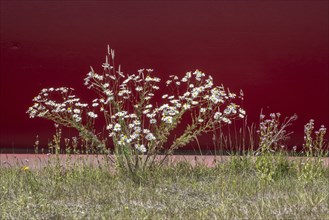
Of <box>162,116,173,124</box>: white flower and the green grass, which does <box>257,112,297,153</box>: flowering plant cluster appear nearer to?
the green grass

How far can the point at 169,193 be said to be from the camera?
5.68 m

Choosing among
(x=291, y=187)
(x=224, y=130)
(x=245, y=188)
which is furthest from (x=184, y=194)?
(x=224, y=130)

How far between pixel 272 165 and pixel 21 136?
3.67 m

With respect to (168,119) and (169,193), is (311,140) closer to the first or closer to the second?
(168,119)

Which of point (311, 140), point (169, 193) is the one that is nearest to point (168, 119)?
point (169, 193)

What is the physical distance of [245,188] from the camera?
5.79 m

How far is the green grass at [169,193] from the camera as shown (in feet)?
15.7

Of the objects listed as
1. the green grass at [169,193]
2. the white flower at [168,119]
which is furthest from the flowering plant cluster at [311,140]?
the white flower at [168,119]

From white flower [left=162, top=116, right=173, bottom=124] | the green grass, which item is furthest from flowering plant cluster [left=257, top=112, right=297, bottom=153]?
white flower [left=162, top=116, right=173, bottom=124]

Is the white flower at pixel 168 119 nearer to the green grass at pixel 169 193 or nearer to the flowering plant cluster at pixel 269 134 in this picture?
Answer: the green grass at pixel 169 193

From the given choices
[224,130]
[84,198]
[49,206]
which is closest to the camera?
[49,206]

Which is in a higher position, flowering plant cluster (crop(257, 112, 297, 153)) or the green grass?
flowering plant cluster (crop(257, 112, 297, 153))

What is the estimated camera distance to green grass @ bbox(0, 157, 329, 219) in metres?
4.80

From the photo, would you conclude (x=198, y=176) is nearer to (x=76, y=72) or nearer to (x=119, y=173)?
(x=119, y=173)
